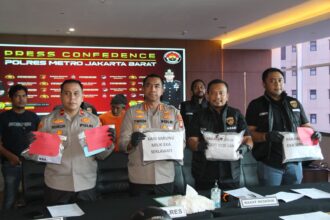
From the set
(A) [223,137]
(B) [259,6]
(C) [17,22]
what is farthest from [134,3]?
(A) [223,137]

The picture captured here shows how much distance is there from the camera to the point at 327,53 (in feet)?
25.0

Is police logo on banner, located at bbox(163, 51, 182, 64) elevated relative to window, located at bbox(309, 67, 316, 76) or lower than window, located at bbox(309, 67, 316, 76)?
elevated

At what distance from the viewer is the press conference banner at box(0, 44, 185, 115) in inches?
275

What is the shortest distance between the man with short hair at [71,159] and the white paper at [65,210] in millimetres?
228

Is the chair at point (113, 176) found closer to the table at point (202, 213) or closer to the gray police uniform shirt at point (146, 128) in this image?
the gray police uniform shirt at point (146, 128)

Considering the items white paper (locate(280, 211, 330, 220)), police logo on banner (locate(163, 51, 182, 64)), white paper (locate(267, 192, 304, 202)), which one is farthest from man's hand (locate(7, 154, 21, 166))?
police logo on banner (locate(163, 51, 182, 64))

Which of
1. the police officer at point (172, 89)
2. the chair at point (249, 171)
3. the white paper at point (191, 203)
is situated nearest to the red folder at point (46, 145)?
the white paper at point (191, 203)

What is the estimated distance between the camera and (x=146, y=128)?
2.43m

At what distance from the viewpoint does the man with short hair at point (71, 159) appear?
2.21m

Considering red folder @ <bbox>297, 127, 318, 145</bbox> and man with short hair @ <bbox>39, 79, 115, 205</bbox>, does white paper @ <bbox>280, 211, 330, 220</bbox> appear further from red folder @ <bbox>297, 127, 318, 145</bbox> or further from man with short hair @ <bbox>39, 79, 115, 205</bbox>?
man with short hair @ <bbox>39, 79, 115, 205</bbox>

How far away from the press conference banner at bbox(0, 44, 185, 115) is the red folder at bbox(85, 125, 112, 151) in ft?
17.1

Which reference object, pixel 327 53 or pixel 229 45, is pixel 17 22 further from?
pixel 327 53

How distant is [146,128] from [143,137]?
0.40 feet

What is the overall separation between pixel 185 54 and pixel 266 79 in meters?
5.28
